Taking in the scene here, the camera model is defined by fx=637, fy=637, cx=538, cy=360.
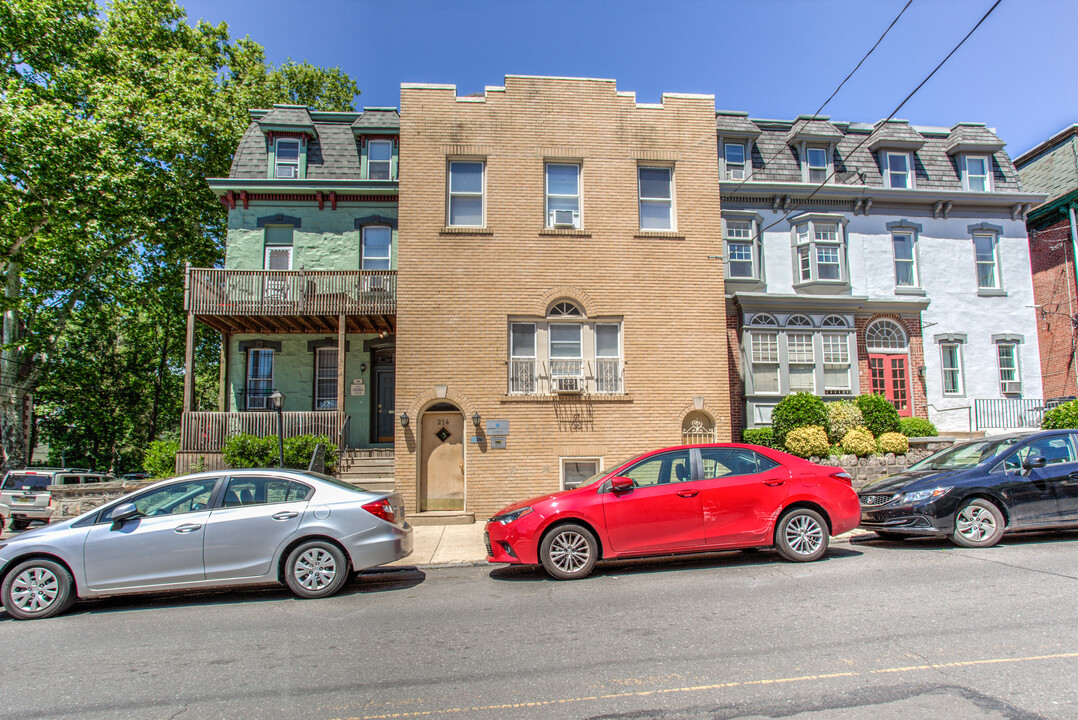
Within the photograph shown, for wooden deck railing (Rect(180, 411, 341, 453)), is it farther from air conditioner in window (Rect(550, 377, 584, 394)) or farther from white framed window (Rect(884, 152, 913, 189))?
white framed window (Rect(884, 152, 913, 189))

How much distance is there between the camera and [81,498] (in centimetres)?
1301

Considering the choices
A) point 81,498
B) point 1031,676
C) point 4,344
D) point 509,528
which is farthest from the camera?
point 4,344

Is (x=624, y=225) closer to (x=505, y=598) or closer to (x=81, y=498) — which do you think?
(x=505, y=598)

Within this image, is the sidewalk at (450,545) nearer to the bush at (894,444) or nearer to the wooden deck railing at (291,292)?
the bush at (894,444)

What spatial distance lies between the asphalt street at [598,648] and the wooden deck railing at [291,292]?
923 cm

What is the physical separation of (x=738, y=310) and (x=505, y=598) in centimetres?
1233

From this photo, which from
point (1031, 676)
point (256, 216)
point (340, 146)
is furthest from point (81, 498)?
point (1031, 676)

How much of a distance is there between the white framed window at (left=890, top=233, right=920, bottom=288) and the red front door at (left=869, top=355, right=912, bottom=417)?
2.28 m

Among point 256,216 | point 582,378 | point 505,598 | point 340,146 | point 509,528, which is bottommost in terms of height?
point 505,598

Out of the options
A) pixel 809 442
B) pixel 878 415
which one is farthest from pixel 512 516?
pixel 878 415

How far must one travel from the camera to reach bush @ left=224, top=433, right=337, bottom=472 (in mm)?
14227

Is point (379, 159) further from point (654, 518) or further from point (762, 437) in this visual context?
point (654, 518)

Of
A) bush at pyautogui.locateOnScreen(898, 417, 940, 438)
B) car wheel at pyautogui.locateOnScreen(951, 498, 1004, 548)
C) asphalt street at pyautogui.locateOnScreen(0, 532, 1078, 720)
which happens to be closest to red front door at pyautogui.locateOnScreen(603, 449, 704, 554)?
asphalt street at pyautogui.locateOnScreen(0, 532, 1078, 720)

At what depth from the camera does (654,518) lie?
7633 mm
